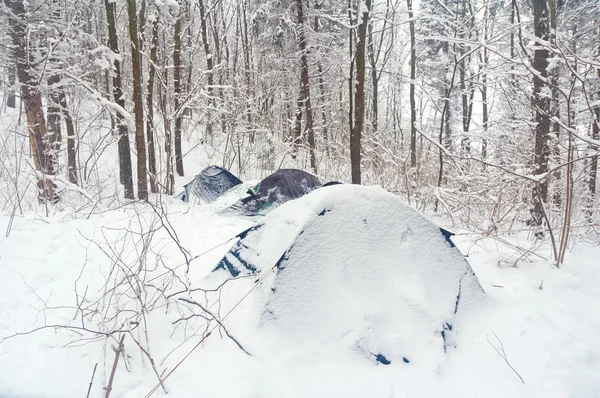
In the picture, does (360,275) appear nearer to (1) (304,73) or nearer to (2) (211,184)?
(2) (211,184)

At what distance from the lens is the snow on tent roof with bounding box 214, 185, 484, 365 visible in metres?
2.64

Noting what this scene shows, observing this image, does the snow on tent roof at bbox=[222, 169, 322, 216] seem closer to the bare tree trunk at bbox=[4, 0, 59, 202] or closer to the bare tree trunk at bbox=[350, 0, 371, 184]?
the bare tree trunk at bbox=[350, 0, 371, 184]

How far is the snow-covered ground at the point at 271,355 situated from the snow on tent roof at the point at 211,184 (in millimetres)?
5159

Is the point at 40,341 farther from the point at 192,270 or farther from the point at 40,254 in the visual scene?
the point at 40,254

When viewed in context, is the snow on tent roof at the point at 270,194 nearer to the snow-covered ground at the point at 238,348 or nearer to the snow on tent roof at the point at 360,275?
the snow-covered ground at the point at 238,348

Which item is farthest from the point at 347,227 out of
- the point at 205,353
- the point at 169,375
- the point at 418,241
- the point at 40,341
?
the point at 40,341

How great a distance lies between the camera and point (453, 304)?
3.04 meters

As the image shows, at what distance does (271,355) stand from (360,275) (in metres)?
0.90

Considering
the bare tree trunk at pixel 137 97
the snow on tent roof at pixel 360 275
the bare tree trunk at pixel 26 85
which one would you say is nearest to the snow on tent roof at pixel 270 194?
the bare tree trunk at pixel 137 97

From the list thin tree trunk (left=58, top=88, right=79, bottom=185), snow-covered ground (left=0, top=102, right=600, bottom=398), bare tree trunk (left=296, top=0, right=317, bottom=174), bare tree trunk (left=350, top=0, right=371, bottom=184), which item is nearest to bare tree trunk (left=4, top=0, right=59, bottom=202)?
thin tree trunk (left=58, top=88, right=79, bottom=185)

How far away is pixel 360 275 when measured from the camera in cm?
287

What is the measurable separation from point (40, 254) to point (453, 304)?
4136 mm

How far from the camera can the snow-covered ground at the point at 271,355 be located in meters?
2.24

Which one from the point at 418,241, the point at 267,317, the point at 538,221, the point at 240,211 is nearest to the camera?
the point at 267,317
